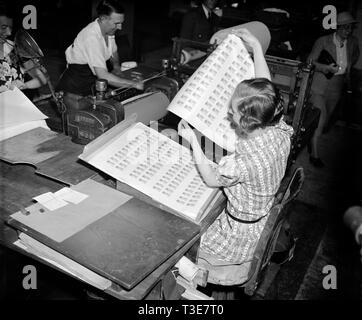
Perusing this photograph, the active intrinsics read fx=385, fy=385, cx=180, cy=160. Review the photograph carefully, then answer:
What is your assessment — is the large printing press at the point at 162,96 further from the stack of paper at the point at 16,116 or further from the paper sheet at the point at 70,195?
the paper sheet at the point at 70,195

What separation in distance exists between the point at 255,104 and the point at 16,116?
1.35 meters

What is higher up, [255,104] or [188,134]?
[255,104]

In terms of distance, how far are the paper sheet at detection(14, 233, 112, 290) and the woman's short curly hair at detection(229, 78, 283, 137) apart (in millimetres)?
897

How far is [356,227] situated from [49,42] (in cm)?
795

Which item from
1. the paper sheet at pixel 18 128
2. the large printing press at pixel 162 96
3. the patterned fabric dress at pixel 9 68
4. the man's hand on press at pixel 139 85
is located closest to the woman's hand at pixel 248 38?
the large printing press at pixel 162 96

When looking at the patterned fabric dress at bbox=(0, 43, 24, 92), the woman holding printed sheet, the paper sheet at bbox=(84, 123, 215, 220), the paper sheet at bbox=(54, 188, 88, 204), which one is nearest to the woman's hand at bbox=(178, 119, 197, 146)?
the woman holding printed sheet

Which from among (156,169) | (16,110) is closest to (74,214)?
(156,169)

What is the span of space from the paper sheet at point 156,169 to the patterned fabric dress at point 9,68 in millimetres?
1558

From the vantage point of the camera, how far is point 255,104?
1.70 m

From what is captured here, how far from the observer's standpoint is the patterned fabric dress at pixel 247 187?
1705 mm

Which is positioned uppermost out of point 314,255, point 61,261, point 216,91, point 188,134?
point 216,91

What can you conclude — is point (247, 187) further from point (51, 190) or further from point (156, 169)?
point (51, 190)

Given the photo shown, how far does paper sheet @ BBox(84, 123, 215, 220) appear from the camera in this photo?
1.64 metres

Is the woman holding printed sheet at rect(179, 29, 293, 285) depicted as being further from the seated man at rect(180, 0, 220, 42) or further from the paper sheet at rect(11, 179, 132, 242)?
the seated man at rect(180, 0, 220, 42)
